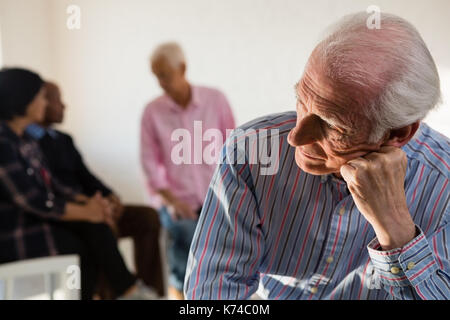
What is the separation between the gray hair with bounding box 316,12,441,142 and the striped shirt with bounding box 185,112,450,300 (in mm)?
116

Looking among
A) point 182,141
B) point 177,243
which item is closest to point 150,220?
point 177,243

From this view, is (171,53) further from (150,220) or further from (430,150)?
(430,150)

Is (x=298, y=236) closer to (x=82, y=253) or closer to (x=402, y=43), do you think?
(x=402, y=43)

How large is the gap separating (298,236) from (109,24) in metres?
0.43

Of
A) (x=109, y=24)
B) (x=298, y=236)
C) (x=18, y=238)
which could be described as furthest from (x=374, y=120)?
(x=18, y=238)

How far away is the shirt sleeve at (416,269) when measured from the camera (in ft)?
1.67

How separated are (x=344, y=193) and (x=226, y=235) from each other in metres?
0.17

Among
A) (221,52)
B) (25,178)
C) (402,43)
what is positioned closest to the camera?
(402,43)

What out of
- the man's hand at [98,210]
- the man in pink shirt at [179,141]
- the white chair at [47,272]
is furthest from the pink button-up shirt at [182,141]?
the white chair at [47,272]

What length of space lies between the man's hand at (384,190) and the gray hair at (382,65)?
5cm

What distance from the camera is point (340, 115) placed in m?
0.48

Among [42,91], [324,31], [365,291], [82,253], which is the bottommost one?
[82,253]

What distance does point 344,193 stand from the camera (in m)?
0.59

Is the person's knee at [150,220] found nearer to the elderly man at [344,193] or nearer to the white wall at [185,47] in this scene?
the white wall at [185,47]
